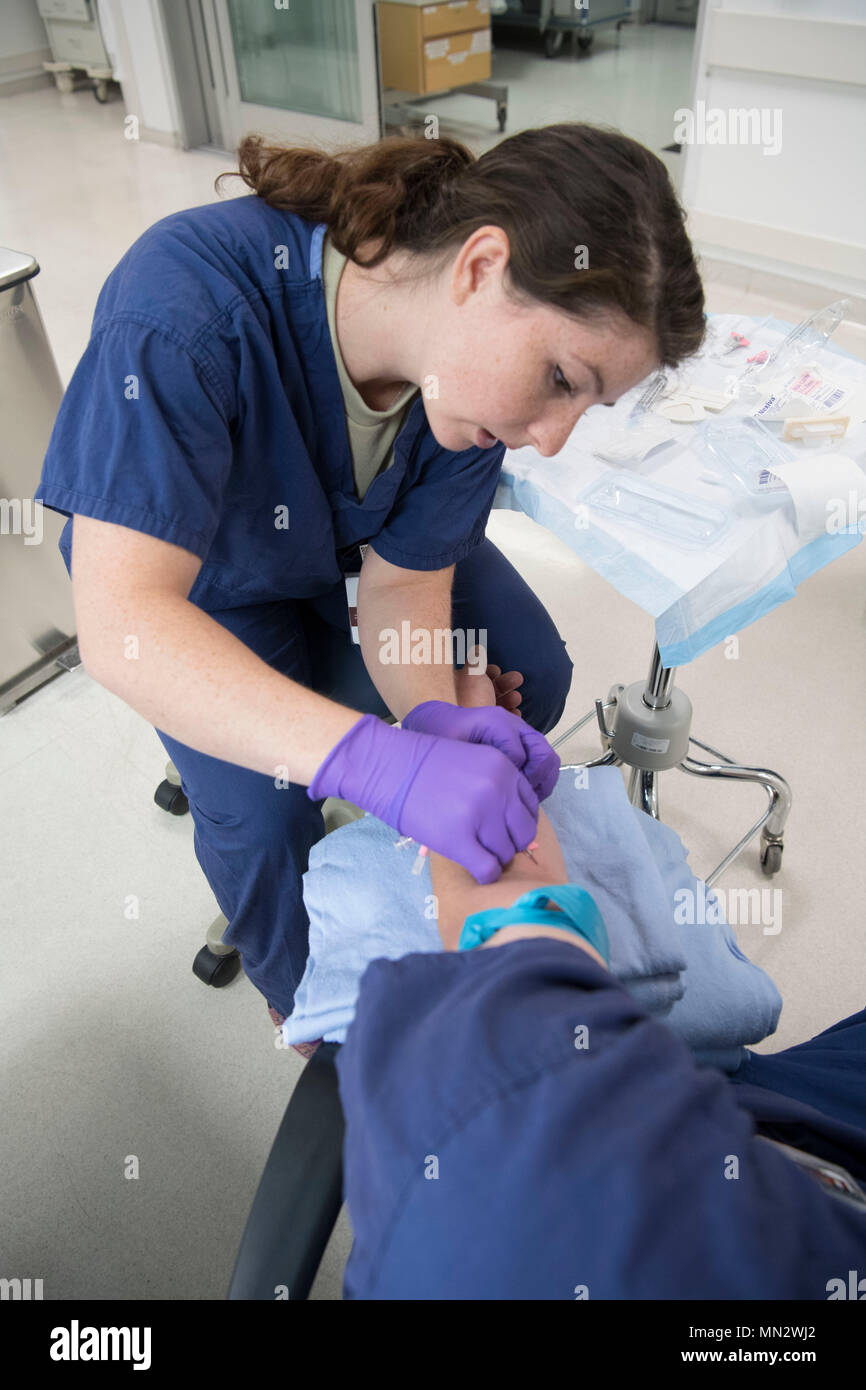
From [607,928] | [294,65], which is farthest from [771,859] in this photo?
[294,65]

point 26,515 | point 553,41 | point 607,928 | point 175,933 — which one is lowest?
point 175,933

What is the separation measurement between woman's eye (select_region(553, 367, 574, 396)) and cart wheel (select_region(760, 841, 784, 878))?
1043mm

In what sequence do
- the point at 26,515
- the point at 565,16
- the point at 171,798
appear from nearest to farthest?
Result: 1. the point at 171,798
2. the point at 26,515
3. the point at 565,16

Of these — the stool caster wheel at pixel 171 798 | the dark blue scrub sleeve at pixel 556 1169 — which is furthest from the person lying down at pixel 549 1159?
the stool caster wheel at pixel 171 798

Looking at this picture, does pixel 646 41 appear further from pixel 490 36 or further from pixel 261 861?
pixel 261 861

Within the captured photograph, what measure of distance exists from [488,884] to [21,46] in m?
6.95

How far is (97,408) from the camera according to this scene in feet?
2.83

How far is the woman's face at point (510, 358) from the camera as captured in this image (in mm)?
817

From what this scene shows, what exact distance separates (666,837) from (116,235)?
13.1 ft

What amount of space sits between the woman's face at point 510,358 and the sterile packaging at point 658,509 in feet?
0.82

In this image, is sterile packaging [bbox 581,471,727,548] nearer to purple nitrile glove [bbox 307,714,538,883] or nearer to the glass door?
purple nitrile glove [bbox 307,714,538,883]

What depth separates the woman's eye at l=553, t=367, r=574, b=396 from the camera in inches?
33.6

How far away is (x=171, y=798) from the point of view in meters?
1.73

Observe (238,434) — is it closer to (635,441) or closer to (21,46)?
(635,441)
